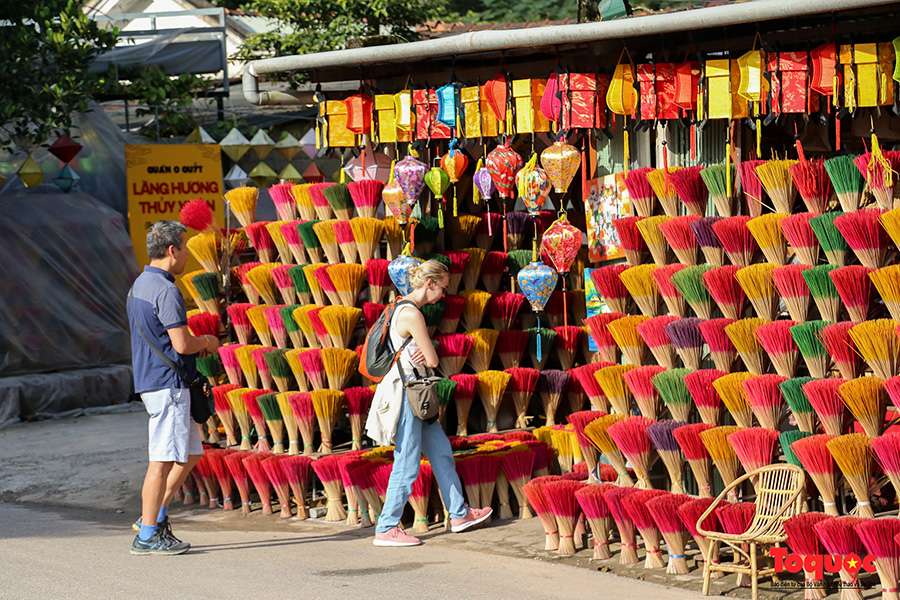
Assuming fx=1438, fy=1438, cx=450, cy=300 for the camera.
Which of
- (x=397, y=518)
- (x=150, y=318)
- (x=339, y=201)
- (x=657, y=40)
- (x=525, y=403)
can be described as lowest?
(x=397, y=518)

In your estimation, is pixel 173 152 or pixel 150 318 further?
pixel 173 152

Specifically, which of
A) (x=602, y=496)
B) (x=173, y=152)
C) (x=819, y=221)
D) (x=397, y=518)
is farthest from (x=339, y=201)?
(x=173, y=152)

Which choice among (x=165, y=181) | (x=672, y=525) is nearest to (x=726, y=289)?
(x=672, y=525)

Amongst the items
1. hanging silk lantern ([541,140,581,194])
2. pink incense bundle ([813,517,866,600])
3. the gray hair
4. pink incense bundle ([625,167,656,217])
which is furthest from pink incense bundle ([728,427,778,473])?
the gray hair

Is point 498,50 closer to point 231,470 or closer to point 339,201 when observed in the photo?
point 339,201

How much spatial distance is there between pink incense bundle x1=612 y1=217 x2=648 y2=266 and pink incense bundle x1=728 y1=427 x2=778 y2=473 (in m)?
1.15

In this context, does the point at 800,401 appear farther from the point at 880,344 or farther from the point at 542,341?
the point at 542,341

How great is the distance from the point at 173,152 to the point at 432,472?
1064 cm

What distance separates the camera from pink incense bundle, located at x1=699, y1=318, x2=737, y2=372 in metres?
6.42

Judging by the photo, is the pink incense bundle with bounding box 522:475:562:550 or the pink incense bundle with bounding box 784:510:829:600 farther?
the pink incense bundle with bounding box 522:475:562:550

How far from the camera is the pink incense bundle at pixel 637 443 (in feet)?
21.7

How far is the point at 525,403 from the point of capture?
321 inches

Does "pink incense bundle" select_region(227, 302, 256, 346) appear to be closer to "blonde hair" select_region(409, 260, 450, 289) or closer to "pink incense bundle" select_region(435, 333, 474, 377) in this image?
"pink incense bundle" select_region(435, 333, 474, 377)

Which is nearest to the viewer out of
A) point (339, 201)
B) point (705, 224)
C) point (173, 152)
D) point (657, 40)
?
point (705, 224)
